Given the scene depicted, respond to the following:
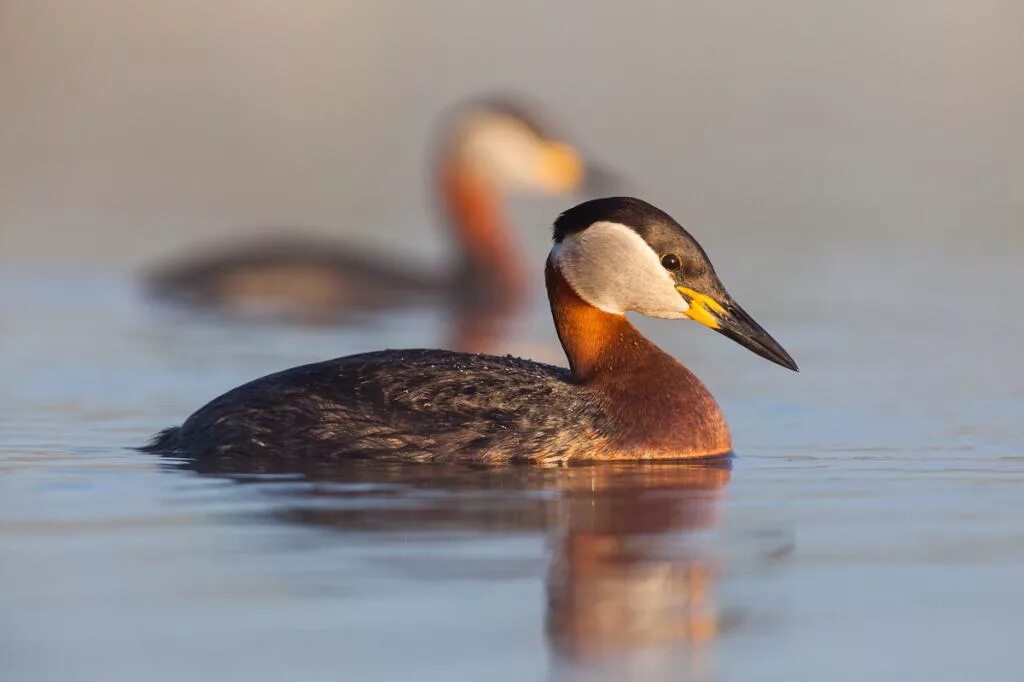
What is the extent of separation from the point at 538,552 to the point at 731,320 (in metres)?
3.16

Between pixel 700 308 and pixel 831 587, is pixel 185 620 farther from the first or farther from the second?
pixel 700 308

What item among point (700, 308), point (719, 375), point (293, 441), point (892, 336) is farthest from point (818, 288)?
point (293, 441)

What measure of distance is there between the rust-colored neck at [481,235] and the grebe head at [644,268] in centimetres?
799

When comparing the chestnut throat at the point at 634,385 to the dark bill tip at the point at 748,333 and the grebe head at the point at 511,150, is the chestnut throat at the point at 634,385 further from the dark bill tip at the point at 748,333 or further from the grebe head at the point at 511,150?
the grebe head at the point at 511,150

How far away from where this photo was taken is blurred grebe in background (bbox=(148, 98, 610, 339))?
18.6 metres

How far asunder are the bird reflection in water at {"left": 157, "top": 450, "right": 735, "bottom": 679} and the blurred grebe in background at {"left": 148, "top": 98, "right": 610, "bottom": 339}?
704 centimetres

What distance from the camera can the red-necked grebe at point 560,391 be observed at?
10.0 m

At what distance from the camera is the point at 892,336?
15539mm

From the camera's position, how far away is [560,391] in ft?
33.9

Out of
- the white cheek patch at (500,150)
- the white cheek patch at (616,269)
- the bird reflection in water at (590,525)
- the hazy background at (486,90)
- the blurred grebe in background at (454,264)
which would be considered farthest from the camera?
the hazy background at (486,90)

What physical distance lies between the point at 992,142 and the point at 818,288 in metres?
9.55

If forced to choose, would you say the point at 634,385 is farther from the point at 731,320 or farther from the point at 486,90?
the point at 486,90

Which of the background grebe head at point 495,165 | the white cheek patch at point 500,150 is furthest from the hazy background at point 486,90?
the white cheek patch at point 500,150

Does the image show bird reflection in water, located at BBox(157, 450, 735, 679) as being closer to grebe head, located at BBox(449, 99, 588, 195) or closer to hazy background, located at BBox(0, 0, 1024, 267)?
grebe head, located at BBox(449, 99, 588, 195)
